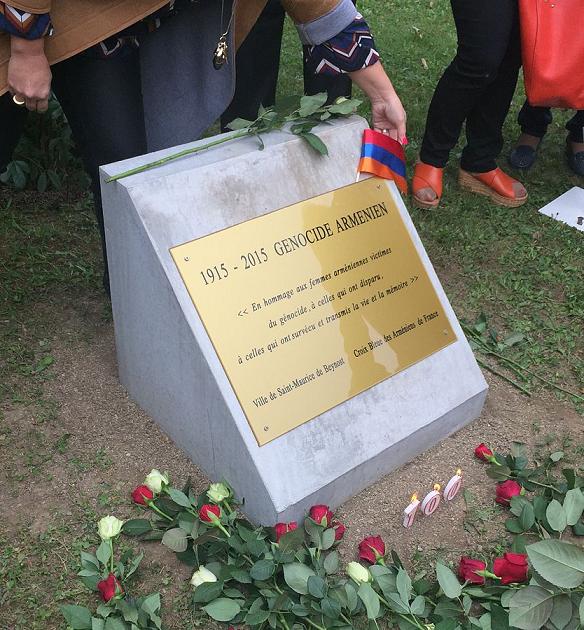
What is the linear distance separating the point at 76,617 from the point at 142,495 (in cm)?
33

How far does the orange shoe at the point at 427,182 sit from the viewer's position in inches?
132

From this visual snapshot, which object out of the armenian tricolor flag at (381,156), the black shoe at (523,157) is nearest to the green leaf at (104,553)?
the armenian tricolor flag at (381,156)

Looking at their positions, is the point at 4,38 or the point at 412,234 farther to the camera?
the point at 412,234

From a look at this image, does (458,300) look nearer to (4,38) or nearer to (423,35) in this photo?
(4,38)

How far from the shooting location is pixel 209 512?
1.72 m

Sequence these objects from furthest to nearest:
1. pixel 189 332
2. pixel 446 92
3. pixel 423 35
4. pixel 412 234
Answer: pixel 423 35
pixel 446 92
pixel 412 234
pixel 189 332

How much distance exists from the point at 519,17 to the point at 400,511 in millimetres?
2000

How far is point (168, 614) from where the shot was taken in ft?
5.51

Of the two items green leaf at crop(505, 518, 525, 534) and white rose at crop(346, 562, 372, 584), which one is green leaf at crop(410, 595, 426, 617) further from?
green leaf at crop(505, 518, 525, 534)

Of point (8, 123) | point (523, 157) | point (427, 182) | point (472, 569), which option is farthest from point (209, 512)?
point (523, 157)

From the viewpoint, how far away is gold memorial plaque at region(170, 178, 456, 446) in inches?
67.8

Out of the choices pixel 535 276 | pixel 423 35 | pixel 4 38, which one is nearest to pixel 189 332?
pixel 4 38

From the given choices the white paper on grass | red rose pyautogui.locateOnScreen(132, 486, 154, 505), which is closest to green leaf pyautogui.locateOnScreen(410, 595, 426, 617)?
red rose pyautogui.locateOnScreen(132, 486, 154, 505)

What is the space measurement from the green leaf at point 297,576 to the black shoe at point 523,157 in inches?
107
